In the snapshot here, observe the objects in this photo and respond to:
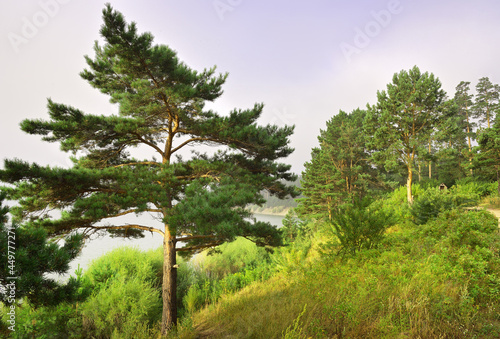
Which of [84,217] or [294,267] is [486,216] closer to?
[294,267]

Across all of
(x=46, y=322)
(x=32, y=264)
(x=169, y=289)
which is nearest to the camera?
(x=32, y=264)

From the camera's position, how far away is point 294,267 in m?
6.84

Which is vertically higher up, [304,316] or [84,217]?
[84,217]

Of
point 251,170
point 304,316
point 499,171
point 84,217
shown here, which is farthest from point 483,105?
point 84,217

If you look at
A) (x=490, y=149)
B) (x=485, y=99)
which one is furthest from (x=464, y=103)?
(x=490, y=149)

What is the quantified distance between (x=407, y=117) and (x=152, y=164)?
748 inches

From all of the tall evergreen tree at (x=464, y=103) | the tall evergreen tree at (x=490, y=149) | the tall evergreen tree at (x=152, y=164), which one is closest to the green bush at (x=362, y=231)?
the tall evergreen tree at (x=152, y=164)

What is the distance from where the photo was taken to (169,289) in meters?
6.80

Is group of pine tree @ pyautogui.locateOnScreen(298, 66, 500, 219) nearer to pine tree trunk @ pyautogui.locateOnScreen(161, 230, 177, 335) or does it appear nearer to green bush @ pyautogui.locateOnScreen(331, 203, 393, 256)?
green bush @ pyautogui.locateOnScreen(331, 203, 393, 256)

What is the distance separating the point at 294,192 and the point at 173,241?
4.49 metres

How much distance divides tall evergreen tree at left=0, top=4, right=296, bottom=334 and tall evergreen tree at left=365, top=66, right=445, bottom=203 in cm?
1410

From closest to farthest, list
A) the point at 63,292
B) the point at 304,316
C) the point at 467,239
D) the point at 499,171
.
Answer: the point at 63,292, the point at 304,316, the point at 467,239, the point at 499,171

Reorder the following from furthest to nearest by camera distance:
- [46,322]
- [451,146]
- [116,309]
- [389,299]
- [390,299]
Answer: [451,146] < [116,309] < [46,322] < [390,299] < [389,299]

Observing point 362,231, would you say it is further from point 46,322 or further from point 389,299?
point 46,322
